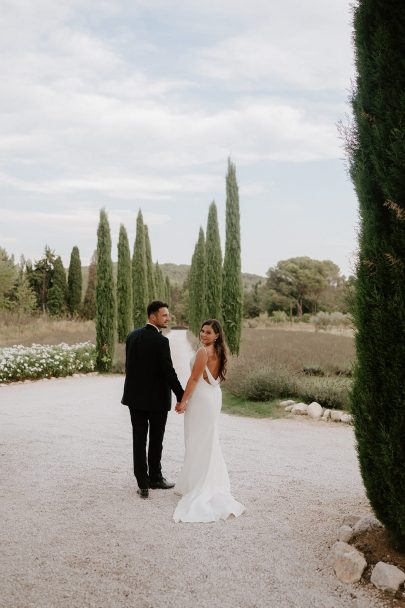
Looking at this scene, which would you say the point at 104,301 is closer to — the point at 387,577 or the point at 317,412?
the point at 317,412

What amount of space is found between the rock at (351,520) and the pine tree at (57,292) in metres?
42.4

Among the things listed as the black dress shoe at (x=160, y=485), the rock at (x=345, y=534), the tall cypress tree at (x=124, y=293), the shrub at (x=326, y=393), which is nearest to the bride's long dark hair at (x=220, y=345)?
the black dress shoe at (x=160, y=485)

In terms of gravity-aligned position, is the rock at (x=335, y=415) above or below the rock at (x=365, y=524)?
below

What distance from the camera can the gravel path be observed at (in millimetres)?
3291

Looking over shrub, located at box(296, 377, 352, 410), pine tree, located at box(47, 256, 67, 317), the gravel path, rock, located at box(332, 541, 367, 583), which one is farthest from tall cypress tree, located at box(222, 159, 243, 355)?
pine tree, located at box(47, 256, 67, 317)

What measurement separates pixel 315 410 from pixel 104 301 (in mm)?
11209

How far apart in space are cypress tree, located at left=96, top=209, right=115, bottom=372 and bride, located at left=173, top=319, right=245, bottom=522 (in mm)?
Result: 13876

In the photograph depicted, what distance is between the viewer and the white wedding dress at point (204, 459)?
4.83m

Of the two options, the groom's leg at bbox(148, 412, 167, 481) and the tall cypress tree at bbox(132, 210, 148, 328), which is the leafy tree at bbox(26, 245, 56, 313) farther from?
the groom's leg at bbox(148, 412, 167, 481)

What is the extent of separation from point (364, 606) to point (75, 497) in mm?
3064

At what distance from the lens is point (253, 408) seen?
10.9 m

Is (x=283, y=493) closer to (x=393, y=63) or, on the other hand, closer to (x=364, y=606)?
(x=364, y=606)

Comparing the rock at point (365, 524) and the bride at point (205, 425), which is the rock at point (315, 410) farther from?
the rock at point (365, 524)

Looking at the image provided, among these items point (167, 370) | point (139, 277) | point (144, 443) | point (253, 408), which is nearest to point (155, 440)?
point (144, 443)
